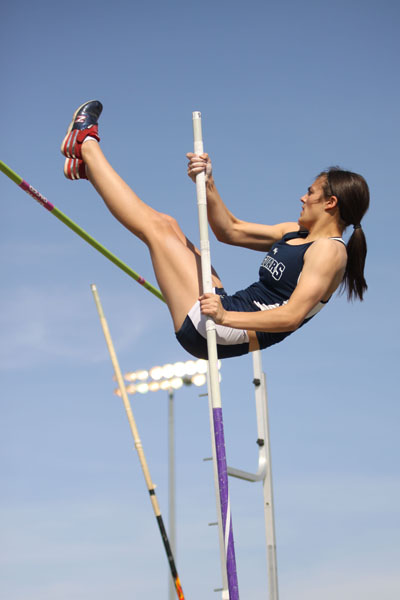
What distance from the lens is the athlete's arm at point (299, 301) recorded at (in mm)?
3605

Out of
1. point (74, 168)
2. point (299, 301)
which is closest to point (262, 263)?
point (299, 301)

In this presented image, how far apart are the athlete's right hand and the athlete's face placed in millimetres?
531

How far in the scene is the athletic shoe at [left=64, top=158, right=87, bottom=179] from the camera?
4.18 m

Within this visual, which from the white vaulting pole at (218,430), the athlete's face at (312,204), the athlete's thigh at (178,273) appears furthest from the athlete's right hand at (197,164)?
the athlete's face at (312,204)

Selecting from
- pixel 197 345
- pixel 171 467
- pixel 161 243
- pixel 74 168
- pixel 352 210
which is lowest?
pixel 197 345

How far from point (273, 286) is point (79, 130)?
4.25 ft

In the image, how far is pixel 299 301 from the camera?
365 centimetres

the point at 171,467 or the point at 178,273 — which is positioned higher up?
the point at 171,467

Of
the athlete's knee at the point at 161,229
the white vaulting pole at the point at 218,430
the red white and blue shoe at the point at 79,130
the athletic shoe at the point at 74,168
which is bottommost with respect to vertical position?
the white vaulting pole at the point at 218,430

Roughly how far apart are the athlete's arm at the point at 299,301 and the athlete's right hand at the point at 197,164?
0.67 m

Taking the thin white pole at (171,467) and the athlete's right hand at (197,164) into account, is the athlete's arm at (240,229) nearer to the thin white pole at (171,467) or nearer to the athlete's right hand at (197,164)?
the athlete's right hand at (197,164)

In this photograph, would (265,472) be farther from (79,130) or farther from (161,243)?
(79,130)

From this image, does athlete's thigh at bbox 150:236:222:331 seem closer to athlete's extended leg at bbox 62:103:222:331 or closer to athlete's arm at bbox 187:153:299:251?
athlete's extended leg at bbox 62:103:222:331

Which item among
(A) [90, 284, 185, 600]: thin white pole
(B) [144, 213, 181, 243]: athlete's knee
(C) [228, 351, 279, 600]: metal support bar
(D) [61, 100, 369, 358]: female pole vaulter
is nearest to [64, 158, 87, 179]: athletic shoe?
(D) [61, 100, 369, 358]: female pole vaulter
